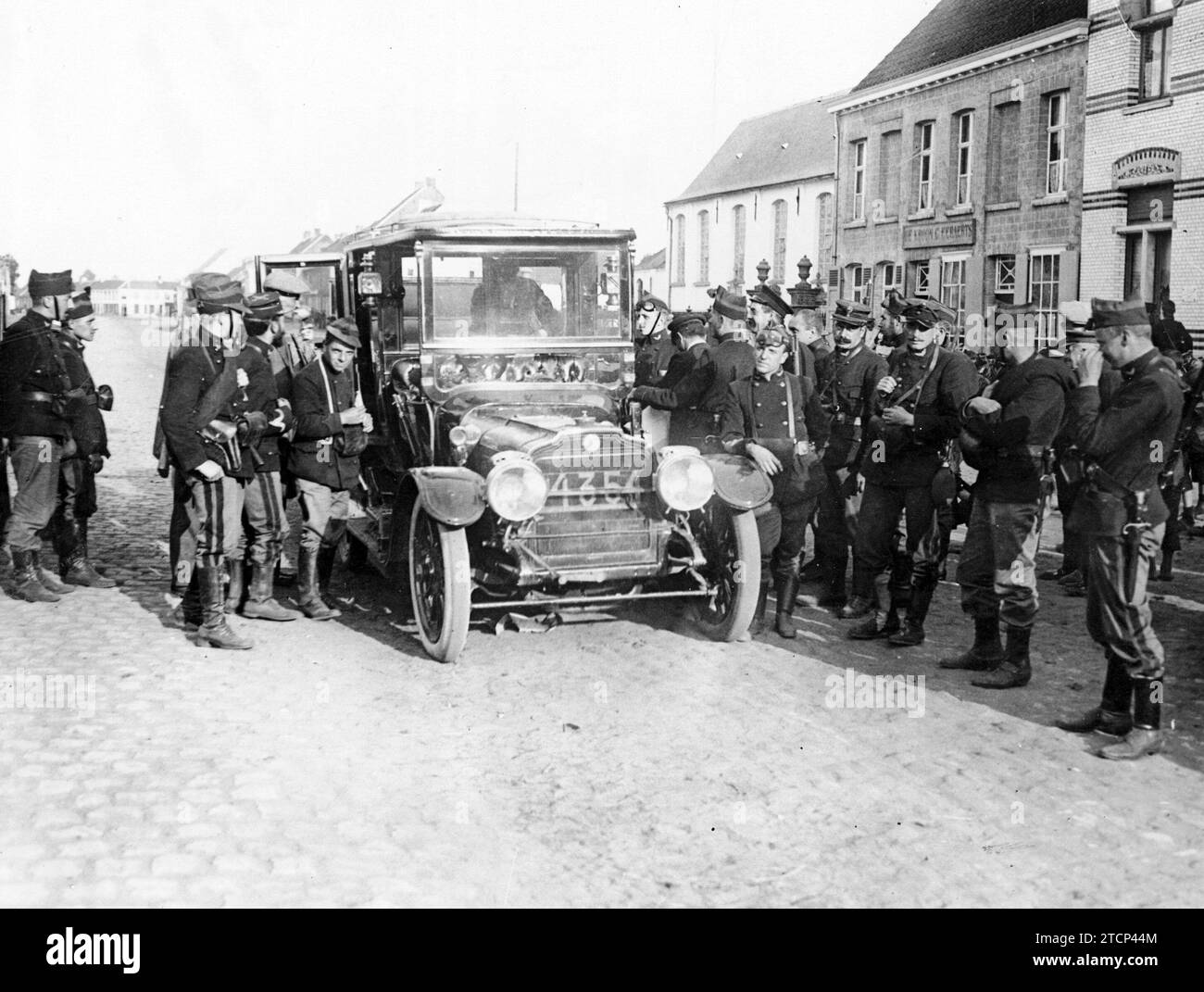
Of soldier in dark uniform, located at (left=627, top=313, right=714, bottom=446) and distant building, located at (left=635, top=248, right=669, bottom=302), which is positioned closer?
soldier in dark uniform, located at (left=627, top=313, right=714, bottom=446)

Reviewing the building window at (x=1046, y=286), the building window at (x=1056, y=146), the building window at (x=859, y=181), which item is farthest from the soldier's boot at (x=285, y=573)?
the building window at (x=859, y=181)

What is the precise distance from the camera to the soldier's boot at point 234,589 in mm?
7820

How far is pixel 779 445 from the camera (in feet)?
24.8

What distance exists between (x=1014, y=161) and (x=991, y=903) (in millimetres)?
21968

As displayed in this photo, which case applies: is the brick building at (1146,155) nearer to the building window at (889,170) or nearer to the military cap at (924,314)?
the building window at (889,170)

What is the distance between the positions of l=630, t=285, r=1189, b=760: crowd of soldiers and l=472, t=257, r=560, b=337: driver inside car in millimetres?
872

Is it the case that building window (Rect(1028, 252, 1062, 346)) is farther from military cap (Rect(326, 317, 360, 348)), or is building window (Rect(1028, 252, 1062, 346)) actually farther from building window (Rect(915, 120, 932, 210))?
military cap (Rect(326, 317, 360, 348))

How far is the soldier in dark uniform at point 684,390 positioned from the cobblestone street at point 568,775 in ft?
4.68

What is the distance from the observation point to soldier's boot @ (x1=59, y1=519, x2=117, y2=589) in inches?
343

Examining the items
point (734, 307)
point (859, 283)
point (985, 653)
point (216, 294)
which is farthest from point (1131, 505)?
point (859, 283)

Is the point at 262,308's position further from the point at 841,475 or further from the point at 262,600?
the point at 841,475

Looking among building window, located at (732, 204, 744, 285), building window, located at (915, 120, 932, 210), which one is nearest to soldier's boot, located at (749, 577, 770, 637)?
building window, located at (915, 120, 932, 210)

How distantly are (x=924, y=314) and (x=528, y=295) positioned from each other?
2.51 meters
